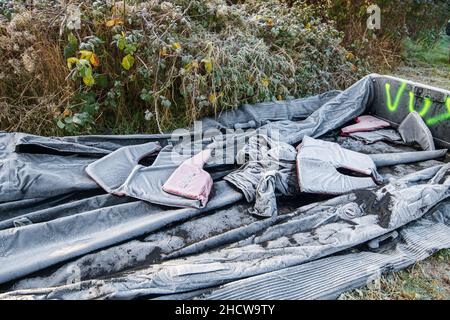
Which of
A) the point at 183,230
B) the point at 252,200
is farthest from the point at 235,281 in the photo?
the point at 252,200

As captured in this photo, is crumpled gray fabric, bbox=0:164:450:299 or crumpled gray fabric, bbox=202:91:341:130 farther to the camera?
crumpled gray fabric, bbox=202:91:341:130

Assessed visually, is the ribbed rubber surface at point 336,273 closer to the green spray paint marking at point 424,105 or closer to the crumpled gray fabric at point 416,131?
the crumpled gray fabric at point 416,131

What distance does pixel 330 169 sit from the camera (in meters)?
2.60

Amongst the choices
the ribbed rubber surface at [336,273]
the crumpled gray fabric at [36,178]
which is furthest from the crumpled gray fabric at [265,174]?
the crumpled gray fabric at [36,178]

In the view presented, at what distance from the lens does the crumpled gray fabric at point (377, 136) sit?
347cm

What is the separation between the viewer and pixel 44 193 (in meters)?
2.29

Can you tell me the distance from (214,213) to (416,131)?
2.22 meters

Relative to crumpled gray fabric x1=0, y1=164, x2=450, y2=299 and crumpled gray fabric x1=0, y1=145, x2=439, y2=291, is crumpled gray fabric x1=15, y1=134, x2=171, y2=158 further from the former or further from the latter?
crumpled gray fabric x1=0, y1=164, x2=450, y2=299

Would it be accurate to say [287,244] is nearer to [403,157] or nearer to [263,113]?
[403,157]

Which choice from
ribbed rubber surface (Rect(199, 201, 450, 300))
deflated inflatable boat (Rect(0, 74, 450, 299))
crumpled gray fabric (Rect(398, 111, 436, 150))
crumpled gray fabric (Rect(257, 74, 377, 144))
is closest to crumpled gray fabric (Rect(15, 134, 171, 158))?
deflated inflatable boat (Rect(0, 74, 450, 299))

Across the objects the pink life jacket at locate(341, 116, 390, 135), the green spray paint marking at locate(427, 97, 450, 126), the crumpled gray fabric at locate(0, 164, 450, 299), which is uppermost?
A: the green spray paint marking at locate(427, 97, 450, 126)

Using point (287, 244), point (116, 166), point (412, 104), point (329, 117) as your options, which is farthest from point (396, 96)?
point (116, 166)

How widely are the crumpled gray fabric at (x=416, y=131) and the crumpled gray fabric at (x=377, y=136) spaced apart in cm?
7

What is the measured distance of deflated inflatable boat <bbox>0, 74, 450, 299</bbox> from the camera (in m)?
1.76
